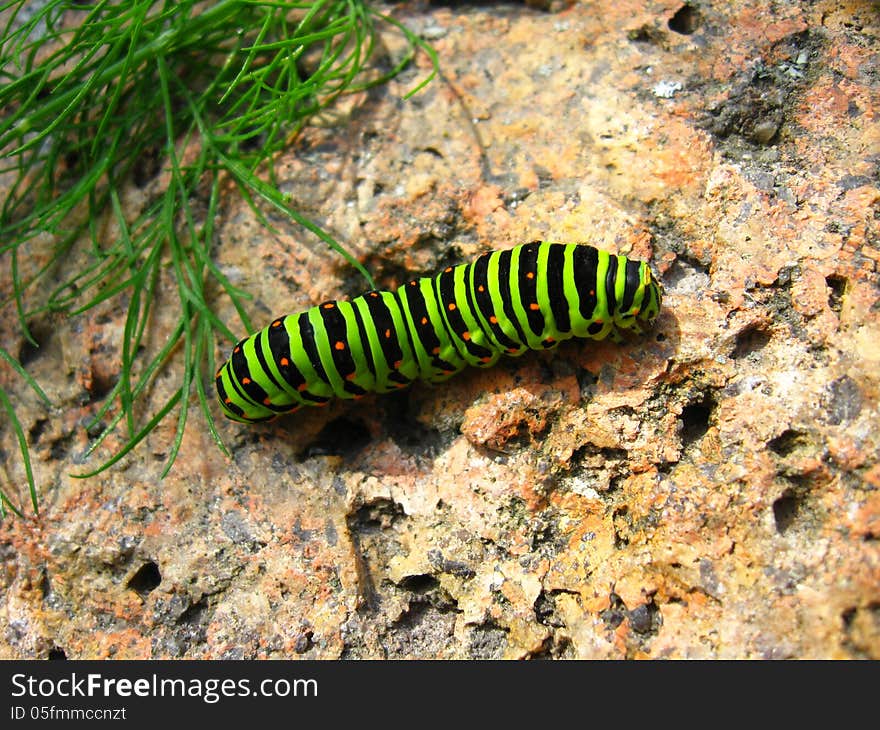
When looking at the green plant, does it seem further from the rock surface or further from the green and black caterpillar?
the green and black caterpillar

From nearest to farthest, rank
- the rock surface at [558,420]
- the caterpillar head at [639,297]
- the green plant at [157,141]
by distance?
the rock surface at [558,420]
the caterpillar head at [639,297]
the green plant at [157,141]

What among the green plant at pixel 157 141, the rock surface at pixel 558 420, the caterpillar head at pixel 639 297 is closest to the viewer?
the rock surface at pixel 558 420

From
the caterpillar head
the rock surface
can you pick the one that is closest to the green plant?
the rock surface

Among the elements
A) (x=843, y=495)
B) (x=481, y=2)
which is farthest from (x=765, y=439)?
(x=481, y=2)

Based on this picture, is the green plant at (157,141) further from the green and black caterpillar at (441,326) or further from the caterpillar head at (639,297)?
the caterpillar head at (639,297)

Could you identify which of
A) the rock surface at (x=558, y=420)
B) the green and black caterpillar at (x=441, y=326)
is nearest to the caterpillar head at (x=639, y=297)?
the green and black caterpillar at (x=441, y=326)

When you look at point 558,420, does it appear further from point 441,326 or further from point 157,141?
point 157,141
